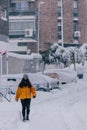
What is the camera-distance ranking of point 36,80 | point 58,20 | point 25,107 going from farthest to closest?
point 58,20, point 36,80, point 25,107

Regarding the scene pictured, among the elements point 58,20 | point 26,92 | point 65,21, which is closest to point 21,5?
point 58,20

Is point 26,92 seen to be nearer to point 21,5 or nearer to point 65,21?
point 21,5

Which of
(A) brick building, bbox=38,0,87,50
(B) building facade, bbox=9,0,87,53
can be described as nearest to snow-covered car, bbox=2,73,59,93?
(B) building facade, bbox=9,0,87,53

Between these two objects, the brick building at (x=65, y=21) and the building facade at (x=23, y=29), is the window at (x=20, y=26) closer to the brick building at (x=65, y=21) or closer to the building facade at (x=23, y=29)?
the building facade at (x=23, y=29)

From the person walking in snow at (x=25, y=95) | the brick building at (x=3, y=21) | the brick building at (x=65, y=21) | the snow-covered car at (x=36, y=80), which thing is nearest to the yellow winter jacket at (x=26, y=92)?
the person walking in snow at (x=25, y=95)

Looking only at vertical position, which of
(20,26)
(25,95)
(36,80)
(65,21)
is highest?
(65,21)

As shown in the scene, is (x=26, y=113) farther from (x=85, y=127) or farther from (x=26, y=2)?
(x=26, y=2)

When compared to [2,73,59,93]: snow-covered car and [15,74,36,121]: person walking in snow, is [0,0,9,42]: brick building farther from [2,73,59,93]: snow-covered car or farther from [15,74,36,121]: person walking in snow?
[15,74,36,121]: person walking in snow

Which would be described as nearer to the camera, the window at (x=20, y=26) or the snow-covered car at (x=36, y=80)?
the snow-covered car at (x=36, y=80)

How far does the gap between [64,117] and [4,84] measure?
14899mm

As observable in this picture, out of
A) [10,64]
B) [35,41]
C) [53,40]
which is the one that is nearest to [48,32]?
[53,40]

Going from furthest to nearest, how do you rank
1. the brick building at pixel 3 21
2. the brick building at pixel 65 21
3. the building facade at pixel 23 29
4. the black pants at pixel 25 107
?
the brick building at pixel 65 21, the building facade at pixel 23 29, the brick building at pixel 3 21, the black pants at pixel 25 107

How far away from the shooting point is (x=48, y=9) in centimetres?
8588

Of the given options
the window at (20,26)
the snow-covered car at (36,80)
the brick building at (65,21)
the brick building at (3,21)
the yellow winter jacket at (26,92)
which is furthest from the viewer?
the brick building at (65,21)
